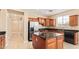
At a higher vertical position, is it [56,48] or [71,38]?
[71,38]

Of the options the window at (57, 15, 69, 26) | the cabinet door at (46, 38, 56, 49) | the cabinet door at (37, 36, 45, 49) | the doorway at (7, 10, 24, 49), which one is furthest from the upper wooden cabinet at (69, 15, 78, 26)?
the doorway at (7, 10, 24, 49)

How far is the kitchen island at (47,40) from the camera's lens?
1.40 m

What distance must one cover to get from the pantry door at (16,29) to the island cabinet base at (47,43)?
0.75 feet

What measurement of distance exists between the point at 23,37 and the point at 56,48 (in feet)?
1.94

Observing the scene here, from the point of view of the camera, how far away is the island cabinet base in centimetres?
139

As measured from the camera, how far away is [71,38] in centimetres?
150

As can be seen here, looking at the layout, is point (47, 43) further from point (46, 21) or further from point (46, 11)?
point (46, 11)

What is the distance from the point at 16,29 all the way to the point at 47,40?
0.57 m

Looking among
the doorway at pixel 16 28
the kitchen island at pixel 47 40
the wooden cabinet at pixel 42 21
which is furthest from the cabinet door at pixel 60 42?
the doorway at pixel 16 28

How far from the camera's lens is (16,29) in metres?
1.50

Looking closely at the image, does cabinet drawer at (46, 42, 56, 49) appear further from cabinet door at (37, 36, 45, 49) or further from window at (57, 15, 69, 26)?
window at (57, 15, 69, 26)
